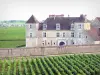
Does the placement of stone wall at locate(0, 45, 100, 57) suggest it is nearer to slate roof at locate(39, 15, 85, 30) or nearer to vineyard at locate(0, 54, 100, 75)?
vineyard at locate(0, 54, 100, 75)

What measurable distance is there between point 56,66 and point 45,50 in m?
9.22

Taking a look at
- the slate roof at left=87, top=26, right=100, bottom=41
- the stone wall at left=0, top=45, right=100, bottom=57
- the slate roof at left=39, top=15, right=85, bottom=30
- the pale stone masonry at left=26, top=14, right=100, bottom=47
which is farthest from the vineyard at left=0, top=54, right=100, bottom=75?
the slate roof at left=39, top=15, right=85, bottom=30

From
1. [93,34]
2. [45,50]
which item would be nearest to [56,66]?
[45,50]

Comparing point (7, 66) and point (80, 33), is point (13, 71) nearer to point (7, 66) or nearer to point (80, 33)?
point (7, 66)

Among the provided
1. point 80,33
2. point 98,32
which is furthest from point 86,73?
point 98,32

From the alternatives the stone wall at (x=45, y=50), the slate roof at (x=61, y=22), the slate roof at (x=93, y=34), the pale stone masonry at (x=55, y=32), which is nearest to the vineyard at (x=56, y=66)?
the stone wall at (x=45, y=50)

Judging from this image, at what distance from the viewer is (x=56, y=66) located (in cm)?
2728

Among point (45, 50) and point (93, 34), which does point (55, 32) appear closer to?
point (93, 34)

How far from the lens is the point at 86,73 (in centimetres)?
2506

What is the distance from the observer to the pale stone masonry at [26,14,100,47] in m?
42.1

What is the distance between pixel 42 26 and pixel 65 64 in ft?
52.3

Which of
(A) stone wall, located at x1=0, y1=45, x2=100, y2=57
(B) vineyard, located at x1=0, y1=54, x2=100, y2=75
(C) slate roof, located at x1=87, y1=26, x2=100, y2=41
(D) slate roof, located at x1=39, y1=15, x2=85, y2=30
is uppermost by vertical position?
(D) slate roof, located at x1=39, y1=15, x2=85, y2=30

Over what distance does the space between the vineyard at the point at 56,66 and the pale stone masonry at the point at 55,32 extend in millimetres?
10478

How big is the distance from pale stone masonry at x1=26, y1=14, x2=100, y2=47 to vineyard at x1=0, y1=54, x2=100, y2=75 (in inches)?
413
